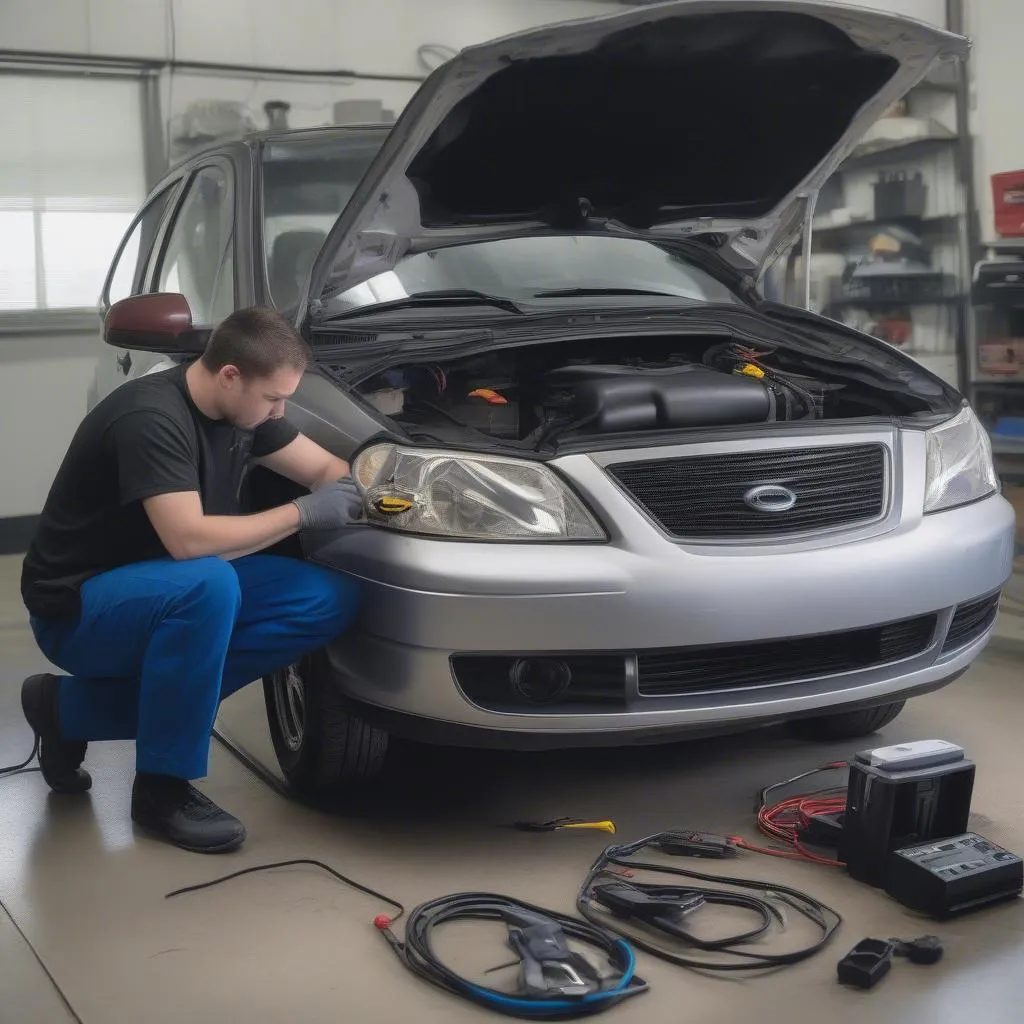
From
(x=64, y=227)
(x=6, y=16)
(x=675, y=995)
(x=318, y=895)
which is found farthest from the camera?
(x=64, y=227)

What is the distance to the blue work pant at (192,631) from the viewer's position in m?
2.48

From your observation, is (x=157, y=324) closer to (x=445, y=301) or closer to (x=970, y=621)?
(x=445, y=301)

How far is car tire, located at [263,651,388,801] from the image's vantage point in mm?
2578

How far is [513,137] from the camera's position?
290 centimetres

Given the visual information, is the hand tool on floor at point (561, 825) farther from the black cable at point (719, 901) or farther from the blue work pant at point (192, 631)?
the blue work pant at point (192, 631)

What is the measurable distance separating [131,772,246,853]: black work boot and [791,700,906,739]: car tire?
133cm

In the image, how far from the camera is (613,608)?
227 cm

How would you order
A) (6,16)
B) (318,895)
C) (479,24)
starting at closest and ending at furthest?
(318,895) < (6,16) < (479,24)

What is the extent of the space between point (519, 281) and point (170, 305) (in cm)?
83

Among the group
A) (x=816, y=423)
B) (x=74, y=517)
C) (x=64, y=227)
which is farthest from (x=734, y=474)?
(x=64, y=227)

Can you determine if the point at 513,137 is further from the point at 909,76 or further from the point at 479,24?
the point at 479,24

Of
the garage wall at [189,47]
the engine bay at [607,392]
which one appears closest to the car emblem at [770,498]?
the engine bay at [607,392]

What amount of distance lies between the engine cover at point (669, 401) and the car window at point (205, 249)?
926mm

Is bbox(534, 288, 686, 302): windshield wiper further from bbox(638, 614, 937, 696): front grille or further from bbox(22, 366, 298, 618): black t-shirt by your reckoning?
bbox(638, 614, 937, 696): front grille
